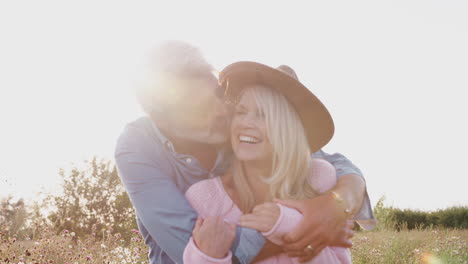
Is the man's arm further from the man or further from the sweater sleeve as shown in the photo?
the sweater sleeve

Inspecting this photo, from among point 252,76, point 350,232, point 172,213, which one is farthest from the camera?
point 252,76

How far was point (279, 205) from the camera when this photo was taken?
262cm

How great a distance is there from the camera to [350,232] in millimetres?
2816

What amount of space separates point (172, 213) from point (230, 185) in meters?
0.62

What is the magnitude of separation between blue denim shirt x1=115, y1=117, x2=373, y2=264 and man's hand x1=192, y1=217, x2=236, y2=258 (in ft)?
0.32

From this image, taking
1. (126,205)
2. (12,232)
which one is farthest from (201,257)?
Result: (126,205)

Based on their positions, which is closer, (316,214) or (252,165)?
(316,214)

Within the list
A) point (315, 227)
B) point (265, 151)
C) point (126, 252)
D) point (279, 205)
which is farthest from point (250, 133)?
point (126, 252)

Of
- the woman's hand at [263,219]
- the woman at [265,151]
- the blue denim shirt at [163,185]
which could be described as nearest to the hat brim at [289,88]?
the woman at [265,151]

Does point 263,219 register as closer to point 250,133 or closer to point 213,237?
point 213,237

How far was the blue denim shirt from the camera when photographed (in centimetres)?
257

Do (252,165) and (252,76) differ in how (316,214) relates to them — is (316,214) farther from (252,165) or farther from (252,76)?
(252,76)

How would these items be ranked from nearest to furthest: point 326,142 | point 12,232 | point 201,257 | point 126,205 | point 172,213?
point 201,257, point 172,213, point 326,142, point 12,232, point 126,205

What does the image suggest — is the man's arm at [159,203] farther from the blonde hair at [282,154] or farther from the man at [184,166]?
the blonde hair at [282,154]
